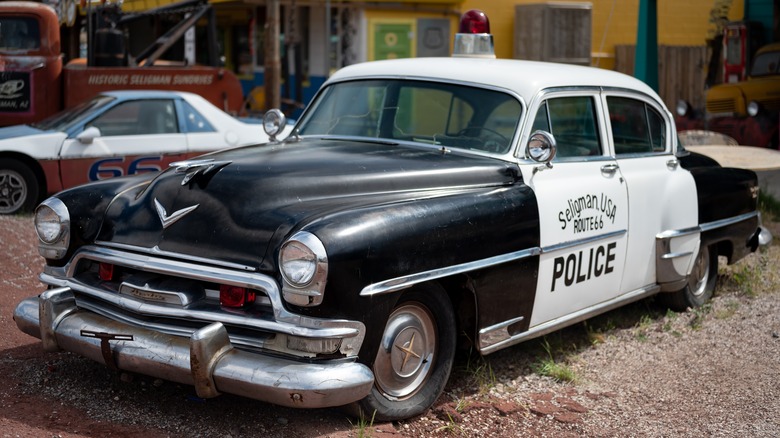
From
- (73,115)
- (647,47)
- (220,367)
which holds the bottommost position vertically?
(220,367)

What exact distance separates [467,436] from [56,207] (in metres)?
2.25

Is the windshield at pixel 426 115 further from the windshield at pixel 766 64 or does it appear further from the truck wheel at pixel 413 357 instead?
the windshield at pixel 766 64

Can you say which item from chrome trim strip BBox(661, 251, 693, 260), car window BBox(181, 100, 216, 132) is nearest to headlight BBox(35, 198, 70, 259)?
chrome trim strip BBox(661, 251, 693, 260)

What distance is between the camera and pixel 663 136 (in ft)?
20.9

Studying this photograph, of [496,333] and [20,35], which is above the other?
[20,35]

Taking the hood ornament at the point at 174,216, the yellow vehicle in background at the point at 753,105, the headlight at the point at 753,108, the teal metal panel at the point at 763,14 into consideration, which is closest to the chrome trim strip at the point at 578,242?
the hood ornament at the point at 174,216

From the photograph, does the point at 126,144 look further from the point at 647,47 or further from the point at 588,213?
the point at 647,47

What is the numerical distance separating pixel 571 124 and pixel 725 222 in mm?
1681

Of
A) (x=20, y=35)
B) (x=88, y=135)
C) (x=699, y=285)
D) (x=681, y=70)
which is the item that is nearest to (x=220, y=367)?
(x=699, y=285)

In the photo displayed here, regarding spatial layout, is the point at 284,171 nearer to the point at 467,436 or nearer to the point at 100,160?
the point at 467,436

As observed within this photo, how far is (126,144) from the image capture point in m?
9.40

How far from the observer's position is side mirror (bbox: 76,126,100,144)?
9.13m

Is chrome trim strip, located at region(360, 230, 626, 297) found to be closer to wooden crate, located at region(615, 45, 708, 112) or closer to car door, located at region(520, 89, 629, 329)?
car door, located at region(520, 89, 629, 329)

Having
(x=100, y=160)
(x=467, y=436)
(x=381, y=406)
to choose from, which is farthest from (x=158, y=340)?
(x=100, y=160)
